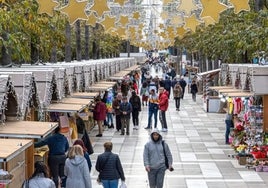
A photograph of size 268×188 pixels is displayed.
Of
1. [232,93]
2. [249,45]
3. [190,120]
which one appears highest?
[249,45]

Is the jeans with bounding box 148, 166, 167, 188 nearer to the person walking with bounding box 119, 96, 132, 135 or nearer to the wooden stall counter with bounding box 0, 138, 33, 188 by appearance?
the wooden stall counter with bounding box 0, 138, 33, 188

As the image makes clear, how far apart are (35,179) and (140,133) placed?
17053 mm

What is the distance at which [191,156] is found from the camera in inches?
840

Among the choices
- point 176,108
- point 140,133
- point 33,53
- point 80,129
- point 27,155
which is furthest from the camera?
point 176,108

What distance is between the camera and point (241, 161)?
19.2 m

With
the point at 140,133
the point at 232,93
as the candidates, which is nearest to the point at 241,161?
the point at 232,93

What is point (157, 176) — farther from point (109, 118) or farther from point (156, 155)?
point (109, 118)

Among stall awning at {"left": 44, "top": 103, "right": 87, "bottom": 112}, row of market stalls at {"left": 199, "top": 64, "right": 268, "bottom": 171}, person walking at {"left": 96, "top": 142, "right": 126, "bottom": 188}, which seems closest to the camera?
person walking at {"left": 96, "top": 142, "right": 126, "bottom": 188}

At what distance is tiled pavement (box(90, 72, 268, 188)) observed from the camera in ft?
55.6

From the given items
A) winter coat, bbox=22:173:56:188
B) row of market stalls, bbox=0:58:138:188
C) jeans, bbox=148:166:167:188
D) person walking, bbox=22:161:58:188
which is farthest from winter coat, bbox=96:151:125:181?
winter coat, bbox=22:173:56:188

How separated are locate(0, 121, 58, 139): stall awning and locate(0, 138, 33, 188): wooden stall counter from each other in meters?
0.30

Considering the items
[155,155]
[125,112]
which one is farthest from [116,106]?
[155,155]

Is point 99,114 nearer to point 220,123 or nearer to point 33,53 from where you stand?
point 33,53

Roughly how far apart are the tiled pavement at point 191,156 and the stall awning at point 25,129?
463 centimetres
